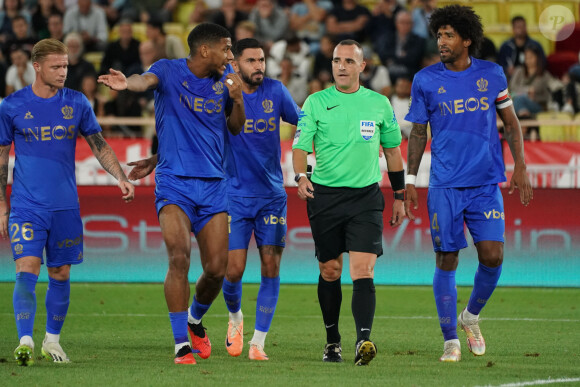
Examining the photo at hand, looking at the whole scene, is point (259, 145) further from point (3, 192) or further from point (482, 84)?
point (3, 192)

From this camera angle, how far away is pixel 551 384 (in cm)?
671

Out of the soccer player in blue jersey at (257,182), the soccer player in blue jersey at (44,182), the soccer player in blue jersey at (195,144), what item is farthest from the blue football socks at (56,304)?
the soccer player in blue jersey at (257,182)

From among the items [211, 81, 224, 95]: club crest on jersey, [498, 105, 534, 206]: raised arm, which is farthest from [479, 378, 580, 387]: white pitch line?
[211, 81, 224, 95]: club crest on jersey

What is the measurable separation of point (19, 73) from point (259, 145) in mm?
11192

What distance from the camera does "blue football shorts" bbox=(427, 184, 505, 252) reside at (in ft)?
27.4

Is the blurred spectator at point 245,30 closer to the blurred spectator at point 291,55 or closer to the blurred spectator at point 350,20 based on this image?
the blurred spectator at point 291,55

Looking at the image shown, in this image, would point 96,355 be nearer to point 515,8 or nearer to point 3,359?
point 3,359

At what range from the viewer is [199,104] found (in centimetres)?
794

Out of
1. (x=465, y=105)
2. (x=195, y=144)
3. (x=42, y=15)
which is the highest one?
(x=42, y=15)

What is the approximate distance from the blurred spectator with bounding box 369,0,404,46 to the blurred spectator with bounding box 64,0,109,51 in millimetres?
5509

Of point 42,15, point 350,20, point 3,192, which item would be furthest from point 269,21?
point 3,192

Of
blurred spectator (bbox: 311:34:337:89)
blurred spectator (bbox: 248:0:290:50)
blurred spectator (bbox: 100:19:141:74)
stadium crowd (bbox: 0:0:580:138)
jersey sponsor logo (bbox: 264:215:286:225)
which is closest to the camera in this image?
jersey sponsor logo (bbox: 264:215:286:225)

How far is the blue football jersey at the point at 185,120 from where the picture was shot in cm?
790

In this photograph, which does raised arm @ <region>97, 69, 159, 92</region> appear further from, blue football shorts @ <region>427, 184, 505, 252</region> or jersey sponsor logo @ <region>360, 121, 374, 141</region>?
blue football shorts @ <region>427, 184, 505, 252</region>
